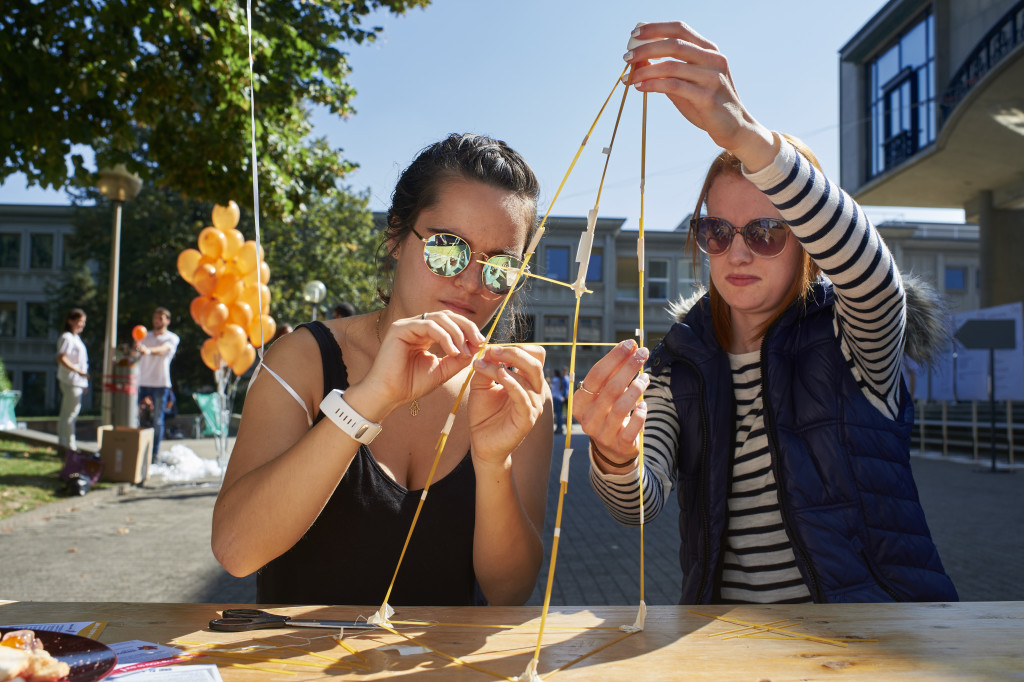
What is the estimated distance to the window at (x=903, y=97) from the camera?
55.2 feet

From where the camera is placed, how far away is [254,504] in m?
1.59

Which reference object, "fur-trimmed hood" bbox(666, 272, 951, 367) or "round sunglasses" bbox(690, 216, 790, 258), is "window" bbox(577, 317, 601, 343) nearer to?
"fur-trimmed hood" bbox(666, 272, 951, 367)

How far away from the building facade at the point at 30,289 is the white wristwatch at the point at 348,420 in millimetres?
39667

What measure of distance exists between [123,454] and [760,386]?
29.6 ft

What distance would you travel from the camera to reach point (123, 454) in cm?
904

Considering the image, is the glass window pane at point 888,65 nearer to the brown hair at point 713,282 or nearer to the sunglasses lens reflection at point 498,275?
the brown hair at point 713,282

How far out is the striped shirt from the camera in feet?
5.05

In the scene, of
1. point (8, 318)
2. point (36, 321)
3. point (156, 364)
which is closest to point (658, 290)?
point (156, 364)

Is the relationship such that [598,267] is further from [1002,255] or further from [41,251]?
[41,251]

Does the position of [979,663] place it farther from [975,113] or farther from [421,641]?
[975,113]

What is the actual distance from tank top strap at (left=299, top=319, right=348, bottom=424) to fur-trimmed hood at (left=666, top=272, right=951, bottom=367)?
1.55 meters

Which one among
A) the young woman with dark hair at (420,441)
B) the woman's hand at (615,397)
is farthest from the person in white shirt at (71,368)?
the woman's hand at (615,397)

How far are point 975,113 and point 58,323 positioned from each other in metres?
33.1

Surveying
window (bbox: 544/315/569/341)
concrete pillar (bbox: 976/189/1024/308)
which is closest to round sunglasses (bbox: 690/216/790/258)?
Result: concrete pillar (bbox: 976/189/1024/308)
